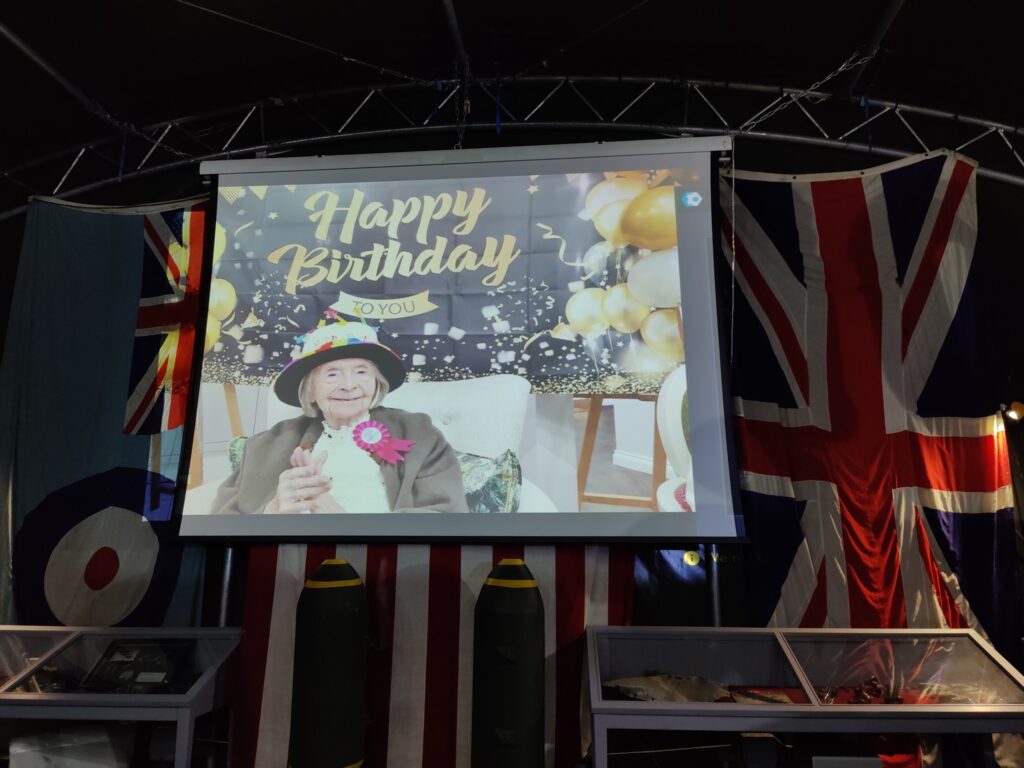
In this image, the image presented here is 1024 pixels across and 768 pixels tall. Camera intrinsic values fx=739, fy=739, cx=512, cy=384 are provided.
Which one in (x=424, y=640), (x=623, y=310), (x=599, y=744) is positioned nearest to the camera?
(x=599, y=744)

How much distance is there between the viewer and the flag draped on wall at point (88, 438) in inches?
126

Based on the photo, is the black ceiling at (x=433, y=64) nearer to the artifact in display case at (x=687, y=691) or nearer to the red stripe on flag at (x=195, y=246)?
the red stripe on flag at (x=195, y=246)

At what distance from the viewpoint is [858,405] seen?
312cm

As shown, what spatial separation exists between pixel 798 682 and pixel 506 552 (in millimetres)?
1165

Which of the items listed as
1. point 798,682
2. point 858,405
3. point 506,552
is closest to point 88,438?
point 506,552

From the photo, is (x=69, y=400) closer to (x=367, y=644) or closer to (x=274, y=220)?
(x=274, y=220)

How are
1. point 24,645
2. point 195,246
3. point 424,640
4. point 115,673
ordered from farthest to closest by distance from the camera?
1. point 195,246
2. point 424,640
3. point 24,645
4. point 115,673

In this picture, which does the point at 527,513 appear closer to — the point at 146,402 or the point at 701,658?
the point at 701,658

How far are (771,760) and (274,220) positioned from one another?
9.65 ft

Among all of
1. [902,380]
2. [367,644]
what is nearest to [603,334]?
[902,380]

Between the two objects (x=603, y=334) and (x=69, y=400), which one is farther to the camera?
(x=69, y=400)

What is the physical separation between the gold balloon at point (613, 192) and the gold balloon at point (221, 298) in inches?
64.2

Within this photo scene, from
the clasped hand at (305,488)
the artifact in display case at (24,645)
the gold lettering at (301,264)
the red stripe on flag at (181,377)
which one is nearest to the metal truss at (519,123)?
the gold lettering at (301,264)

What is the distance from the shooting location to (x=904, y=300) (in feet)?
10.5
